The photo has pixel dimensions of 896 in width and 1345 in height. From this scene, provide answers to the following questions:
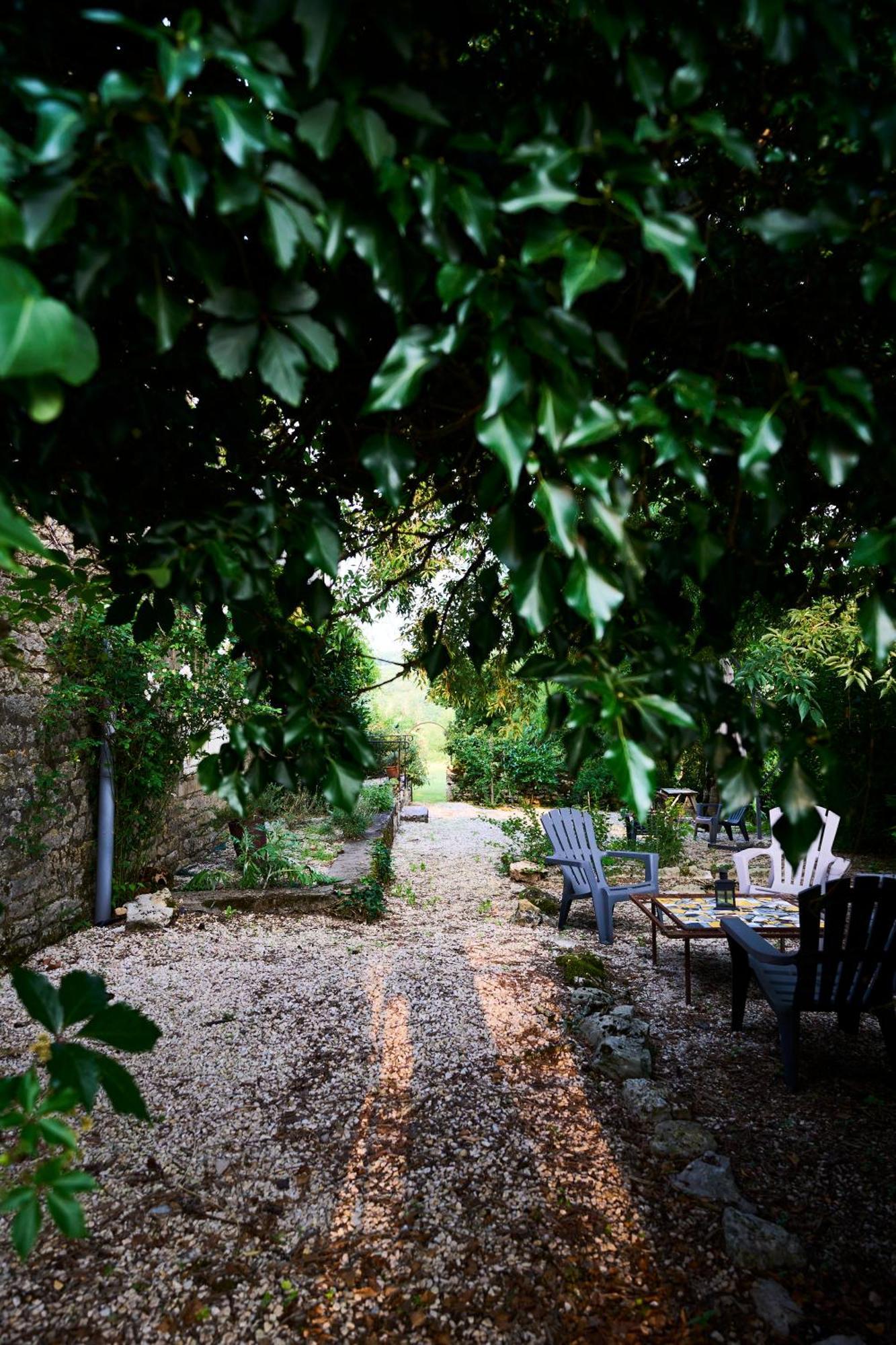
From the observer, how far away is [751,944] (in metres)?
3.01

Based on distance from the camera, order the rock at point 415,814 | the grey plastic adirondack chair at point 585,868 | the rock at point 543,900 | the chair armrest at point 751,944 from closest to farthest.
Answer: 1. the chair armrest at point 751,944
2. the grey plastic adirondack chair at point 585,868
3. the rock at point 543,900
4. the rock at point 415,814

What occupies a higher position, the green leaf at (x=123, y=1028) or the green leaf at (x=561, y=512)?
the green leaf at (x=561, y=512)

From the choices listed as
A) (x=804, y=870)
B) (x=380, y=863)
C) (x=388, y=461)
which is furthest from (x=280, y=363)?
(x=380, y=863)

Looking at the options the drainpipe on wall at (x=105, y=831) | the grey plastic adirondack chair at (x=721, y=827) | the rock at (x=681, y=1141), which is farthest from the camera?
the grey plastic adirondack chair at (x=721, y=827)

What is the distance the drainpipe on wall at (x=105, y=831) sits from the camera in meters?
4.30

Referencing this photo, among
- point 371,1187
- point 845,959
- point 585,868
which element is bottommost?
point 371,1187

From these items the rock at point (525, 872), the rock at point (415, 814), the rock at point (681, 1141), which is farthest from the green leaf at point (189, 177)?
the rock at point (415, 814)

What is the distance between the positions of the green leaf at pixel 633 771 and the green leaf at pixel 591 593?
0.12 m

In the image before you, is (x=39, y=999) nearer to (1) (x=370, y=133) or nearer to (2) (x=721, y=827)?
(1) (x=370, y=133)

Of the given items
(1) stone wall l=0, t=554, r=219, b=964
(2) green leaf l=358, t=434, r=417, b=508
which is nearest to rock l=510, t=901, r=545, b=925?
(1) stone wall l=0, t=554, r=219, b=964

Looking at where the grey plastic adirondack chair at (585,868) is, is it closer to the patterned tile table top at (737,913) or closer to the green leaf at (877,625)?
the patterned tile table top at (737,913)

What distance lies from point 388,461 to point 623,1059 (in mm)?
2660

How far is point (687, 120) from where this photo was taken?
2.14 ft

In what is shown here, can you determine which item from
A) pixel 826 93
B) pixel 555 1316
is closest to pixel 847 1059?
pixel 555 1316
